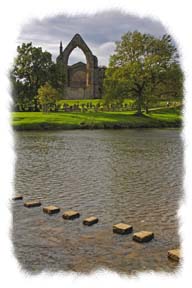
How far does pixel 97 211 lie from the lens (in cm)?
734

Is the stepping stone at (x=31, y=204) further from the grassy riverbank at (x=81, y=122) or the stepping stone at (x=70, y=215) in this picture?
the grassy riverbank at (x=81, y=122)

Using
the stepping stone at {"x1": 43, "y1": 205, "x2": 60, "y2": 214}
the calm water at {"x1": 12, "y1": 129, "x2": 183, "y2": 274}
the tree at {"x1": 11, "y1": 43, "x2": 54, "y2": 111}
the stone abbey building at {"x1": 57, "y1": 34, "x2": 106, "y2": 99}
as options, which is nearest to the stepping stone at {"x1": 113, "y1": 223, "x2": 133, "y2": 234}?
the calm water at {"x1": 12, "y1": 129, "x2": 183, "y2": 274}

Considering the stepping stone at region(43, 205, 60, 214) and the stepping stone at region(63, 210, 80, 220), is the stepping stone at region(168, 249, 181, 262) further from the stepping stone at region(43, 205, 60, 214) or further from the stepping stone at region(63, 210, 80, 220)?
the stepping stone at region(43, 205, 60, 214)

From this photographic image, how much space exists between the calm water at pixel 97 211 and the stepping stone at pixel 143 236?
4.4 inches

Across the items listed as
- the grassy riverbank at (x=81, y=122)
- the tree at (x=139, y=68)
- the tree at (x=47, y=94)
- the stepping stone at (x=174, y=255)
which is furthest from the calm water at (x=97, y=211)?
the tree at (x=139, y=68)

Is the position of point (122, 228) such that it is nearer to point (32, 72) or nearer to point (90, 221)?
point (90, 221)

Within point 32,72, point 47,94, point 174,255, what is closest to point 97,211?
point 174,255

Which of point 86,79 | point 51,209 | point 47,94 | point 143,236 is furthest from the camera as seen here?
point 86,79

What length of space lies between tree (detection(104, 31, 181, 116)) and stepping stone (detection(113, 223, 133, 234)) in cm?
3874

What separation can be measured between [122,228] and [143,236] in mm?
484

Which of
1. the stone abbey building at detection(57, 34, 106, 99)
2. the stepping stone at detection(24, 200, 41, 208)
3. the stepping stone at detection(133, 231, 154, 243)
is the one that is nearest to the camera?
the stepping stone at detection(133, 231, 154, 243)

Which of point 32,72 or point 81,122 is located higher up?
point 32,72

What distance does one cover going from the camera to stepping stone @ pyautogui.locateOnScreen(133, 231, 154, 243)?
5.57 meters

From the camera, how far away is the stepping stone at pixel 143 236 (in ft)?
18.3
